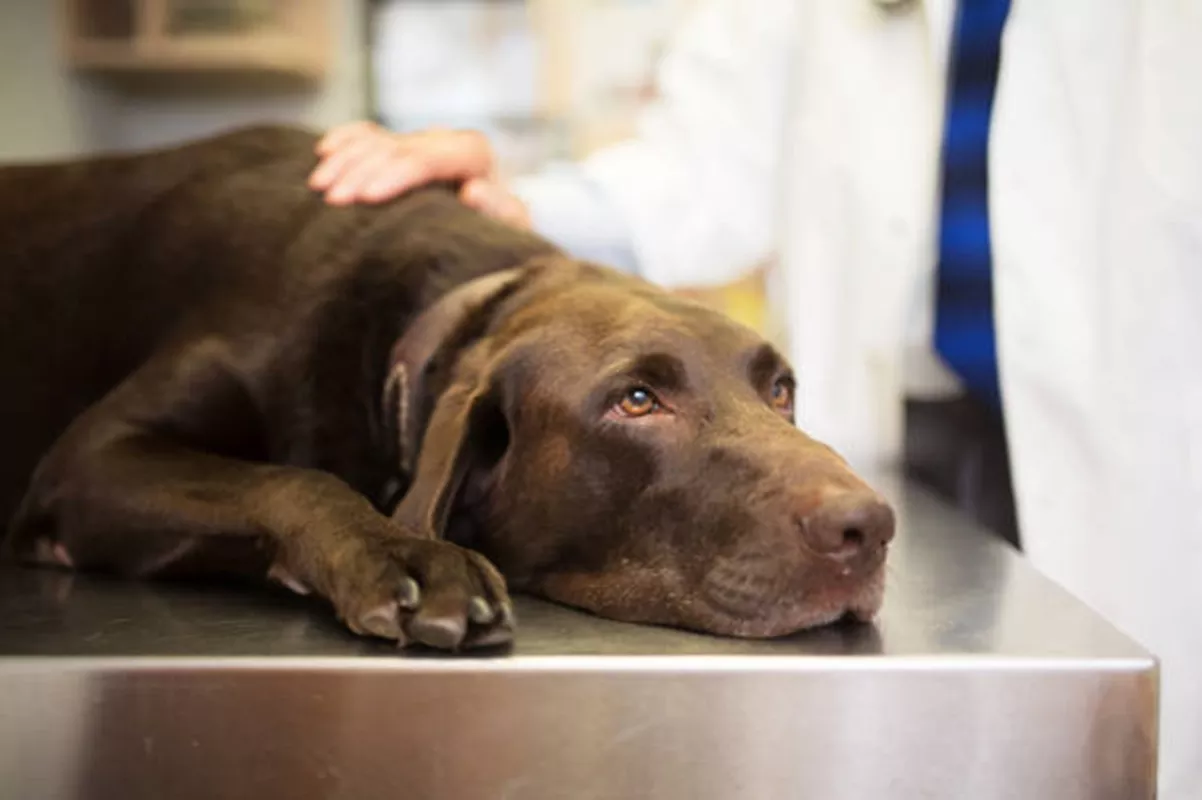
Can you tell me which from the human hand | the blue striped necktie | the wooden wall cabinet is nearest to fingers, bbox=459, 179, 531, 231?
the human hand

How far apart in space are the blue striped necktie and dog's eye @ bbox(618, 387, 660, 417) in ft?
2.19

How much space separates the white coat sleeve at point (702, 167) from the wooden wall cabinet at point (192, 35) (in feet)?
3.99

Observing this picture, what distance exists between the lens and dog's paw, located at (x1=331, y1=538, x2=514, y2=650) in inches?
26.0

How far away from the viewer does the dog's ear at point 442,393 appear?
0.90m

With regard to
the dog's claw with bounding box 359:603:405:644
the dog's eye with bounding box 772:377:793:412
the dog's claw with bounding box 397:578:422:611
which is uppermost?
the dog's eye with bounding box 772:377:793:412

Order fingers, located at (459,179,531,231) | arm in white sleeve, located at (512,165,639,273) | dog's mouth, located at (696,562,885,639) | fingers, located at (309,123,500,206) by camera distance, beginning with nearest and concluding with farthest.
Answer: dog's mouth, located at (696,562,885,639) → fingers, located at (309,123,500,206) → fingers, located at (459,179,531,231) → arm in white sleeve, located at (512,165,639,273)

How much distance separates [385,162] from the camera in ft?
4.22

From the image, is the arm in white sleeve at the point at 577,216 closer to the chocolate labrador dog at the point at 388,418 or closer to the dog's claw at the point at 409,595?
the chocolate labrador dog at the point at 388,418

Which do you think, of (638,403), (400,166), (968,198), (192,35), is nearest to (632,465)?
(638,403)

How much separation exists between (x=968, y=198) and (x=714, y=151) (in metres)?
0.40

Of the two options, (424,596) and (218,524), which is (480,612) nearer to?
(424,596)

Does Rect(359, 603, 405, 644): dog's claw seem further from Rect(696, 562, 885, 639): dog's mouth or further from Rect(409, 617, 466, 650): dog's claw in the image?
Rect(696, 562, 885, 639): dog's mouth

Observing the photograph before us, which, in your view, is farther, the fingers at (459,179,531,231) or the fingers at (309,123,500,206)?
the fingers at (459,179,531,231)

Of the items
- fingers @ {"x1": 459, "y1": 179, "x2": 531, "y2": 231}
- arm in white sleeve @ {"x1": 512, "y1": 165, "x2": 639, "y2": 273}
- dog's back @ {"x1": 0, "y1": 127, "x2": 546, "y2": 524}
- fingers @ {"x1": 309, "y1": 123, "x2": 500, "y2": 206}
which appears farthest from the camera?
arm in white sleeve @ {"x1": 512, "y1": 165, "x2": 639, "y2": 273}
